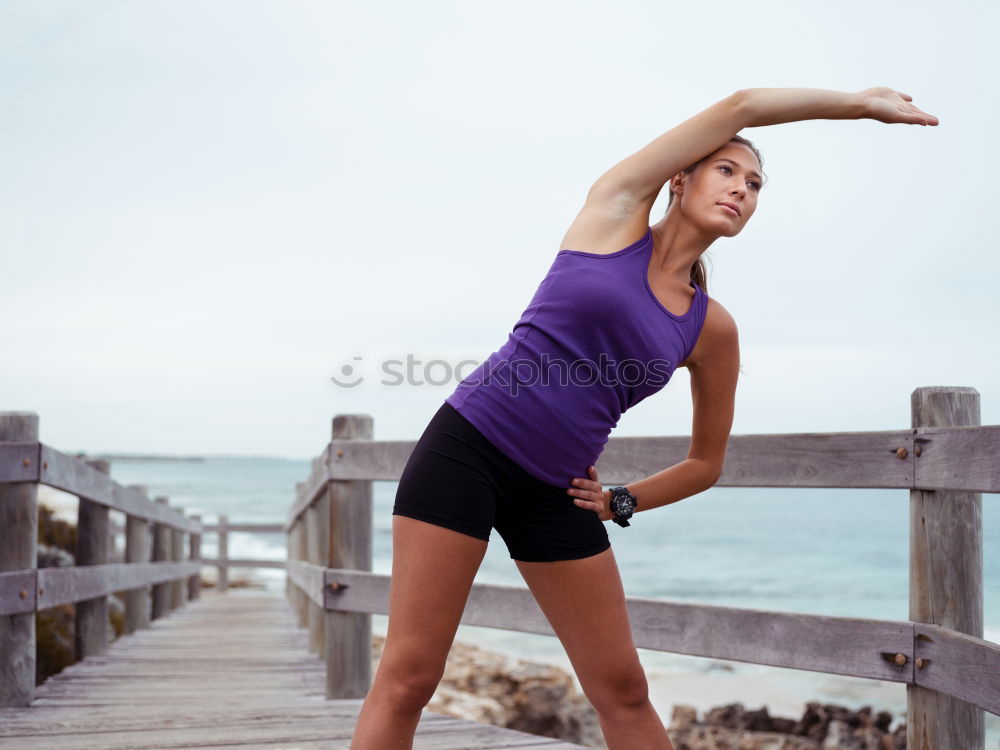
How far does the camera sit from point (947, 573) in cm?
245

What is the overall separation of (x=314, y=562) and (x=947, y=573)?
453cm

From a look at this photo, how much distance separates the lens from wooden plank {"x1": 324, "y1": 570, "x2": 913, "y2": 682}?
8.31ft

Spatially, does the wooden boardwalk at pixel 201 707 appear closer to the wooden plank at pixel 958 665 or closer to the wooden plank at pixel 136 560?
the wooden plank at pixel 136 560

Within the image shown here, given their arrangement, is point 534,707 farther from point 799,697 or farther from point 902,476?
point 799,697

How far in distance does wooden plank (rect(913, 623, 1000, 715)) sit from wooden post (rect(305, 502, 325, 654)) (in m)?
3.81

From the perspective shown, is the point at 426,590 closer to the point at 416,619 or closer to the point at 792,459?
the point at 416,619

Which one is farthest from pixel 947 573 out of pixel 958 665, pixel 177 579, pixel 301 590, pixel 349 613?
pixel 177 579

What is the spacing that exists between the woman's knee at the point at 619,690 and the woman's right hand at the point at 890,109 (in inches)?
49.1

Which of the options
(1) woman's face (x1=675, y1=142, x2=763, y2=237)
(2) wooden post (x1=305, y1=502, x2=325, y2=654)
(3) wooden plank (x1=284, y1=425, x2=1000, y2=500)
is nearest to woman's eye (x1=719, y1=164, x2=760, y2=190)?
(1) woman's face (x1=675, y1=142, x2=763, y2=237)

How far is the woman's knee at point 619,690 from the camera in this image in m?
1.98

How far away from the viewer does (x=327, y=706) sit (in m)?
3.83

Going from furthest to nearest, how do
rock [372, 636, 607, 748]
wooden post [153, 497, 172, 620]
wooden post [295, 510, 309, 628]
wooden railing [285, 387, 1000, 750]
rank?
1. wooden post [153, 497, 172, 620]
2. wooden post [295, 510, 309, 628]
3. rock [372, 636, 607, 748]
4. wooden railing [285, 387, 1000, 750]

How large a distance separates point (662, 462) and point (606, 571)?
1099mm

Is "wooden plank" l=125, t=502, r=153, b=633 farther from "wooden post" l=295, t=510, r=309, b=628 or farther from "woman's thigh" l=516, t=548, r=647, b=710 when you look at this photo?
"woman's thigh" l=516, t=548, r=647, b=710
